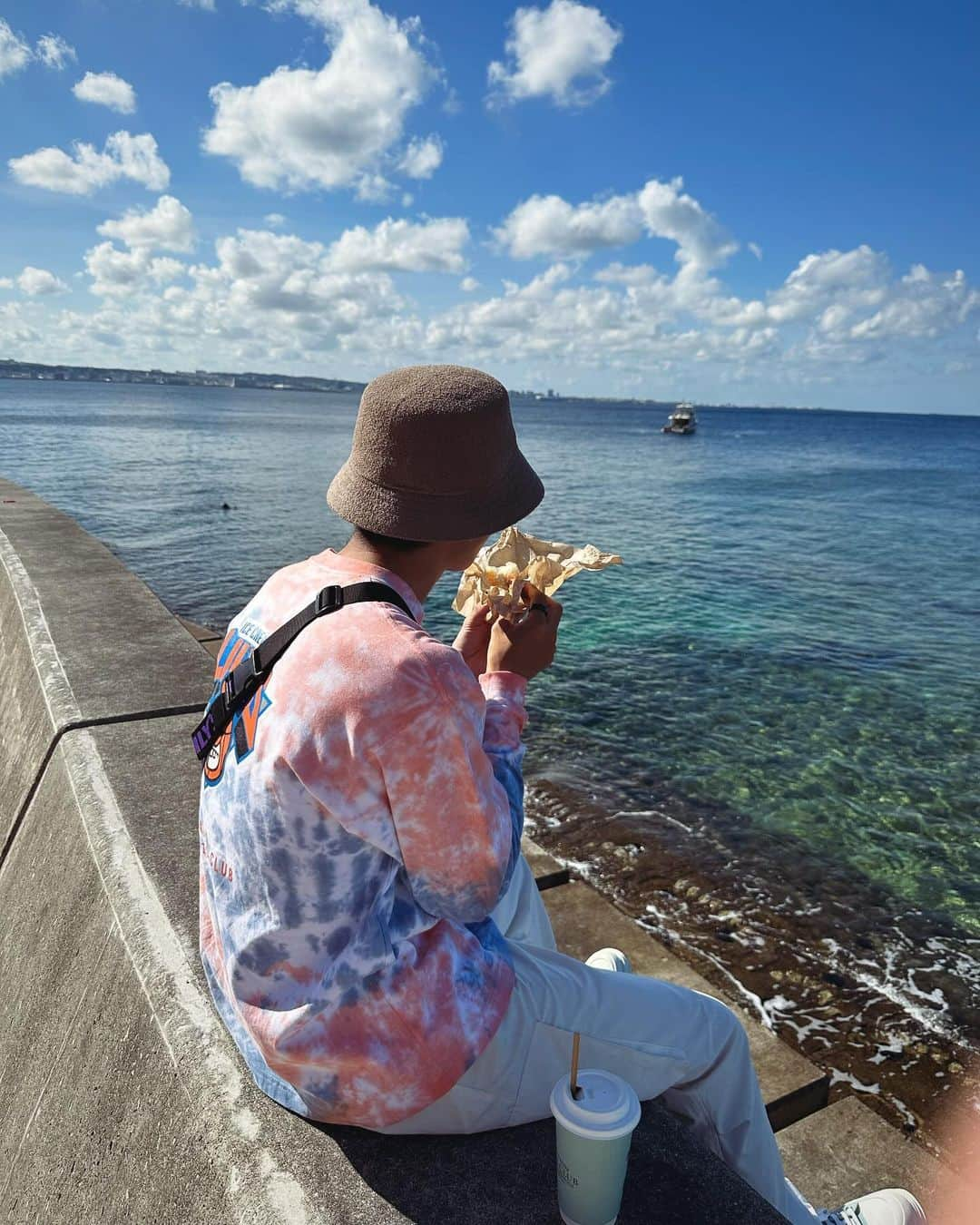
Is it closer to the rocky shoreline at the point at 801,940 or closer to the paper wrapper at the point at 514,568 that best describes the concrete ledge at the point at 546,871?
the rocky shoreline at the point at 801,940

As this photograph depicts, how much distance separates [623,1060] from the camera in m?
2.00

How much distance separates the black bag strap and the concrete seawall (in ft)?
3.09

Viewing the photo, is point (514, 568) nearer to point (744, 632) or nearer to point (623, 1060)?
point (623, 1060)

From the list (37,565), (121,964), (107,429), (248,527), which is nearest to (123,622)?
(37,565)

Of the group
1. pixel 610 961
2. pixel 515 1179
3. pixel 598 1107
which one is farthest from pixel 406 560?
pixel 610 961

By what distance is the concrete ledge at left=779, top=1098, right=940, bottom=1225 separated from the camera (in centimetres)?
318

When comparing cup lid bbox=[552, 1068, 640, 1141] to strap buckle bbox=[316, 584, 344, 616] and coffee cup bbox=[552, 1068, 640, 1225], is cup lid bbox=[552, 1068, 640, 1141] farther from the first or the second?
strap buckle bbox=[316, 584, 344, 616]

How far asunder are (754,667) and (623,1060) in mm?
10315

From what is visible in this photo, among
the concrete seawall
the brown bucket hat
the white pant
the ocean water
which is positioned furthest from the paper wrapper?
the ocean water

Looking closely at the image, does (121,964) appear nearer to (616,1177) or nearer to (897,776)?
(616,1177)

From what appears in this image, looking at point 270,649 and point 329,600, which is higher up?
point 329,600

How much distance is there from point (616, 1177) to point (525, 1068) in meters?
0.31

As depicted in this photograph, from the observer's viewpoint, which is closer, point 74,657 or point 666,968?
point 666,968

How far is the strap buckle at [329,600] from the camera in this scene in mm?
1683
